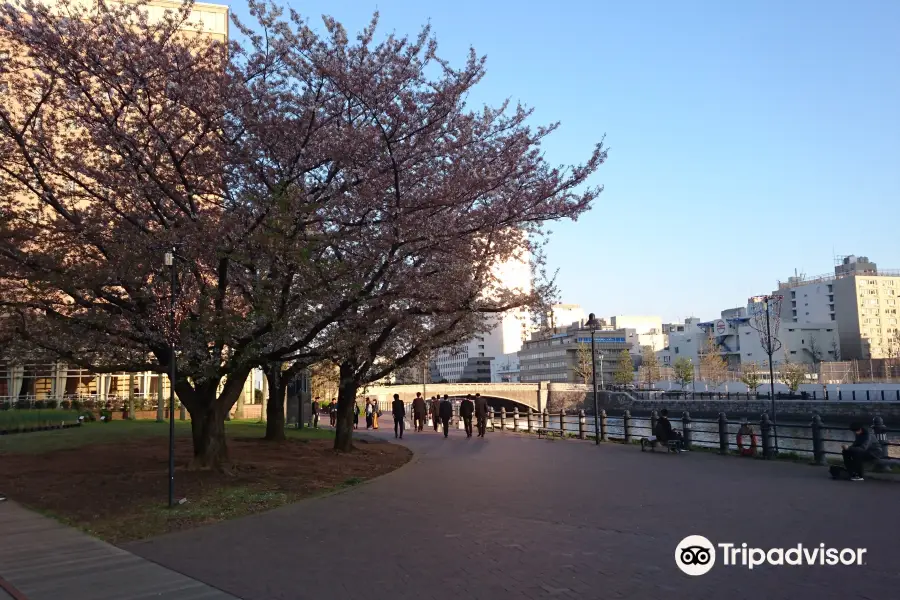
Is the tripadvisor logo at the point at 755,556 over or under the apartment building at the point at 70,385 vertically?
under

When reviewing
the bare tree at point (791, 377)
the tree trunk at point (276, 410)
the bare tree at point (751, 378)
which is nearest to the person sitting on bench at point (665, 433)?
the tree trunk at point (276, 410)

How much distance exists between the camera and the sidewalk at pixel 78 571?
6918 mm

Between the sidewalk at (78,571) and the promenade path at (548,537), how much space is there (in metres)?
0.29

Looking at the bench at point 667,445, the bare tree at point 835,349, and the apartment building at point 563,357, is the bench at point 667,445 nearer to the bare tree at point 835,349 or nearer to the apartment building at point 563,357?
the bare tree at point 835,349

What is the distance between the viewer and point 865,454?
13.3m

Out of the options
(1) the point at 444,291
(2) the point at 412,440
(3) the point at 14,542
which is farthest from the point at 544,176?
(2) the point at 412,440

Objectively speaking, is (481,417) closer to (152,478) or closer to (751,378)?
(152,478)

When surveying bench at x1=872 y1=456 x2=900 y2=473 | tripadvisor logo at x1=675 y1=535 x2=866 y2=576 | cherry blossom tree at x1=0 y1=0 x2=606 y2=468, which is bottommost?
tripadvisor logo at x1=675 y1=535 x2=866 y2=576

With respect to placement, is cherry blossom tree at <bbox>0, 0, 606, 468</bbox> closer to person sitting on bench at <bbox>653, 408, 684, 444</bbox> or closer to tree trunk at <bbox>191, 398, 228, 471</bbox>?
tree trunk at <bbox>191, 398, 228, 471</bbox>

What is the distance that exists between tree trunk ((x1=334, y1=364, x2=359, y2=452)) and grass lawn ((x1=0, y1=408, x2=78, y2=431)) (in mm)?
15480

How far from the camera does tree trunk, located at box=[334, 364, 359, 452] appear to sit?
68.6 feet

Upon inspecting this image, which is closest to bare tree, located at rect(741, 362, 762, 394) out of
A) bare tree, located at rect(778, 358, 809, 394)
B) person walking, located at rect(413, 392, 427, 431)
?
bare tree, located at rect(778, 358, 809, 394)

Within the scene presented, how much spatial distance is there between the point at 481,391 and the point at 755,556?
269 feet

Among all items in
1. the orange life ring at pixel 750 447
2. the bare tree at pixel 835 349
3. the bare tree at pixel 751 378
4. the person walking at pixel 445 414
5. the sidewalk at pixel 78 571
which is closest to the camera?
the sidewalk at pixel 78 571
